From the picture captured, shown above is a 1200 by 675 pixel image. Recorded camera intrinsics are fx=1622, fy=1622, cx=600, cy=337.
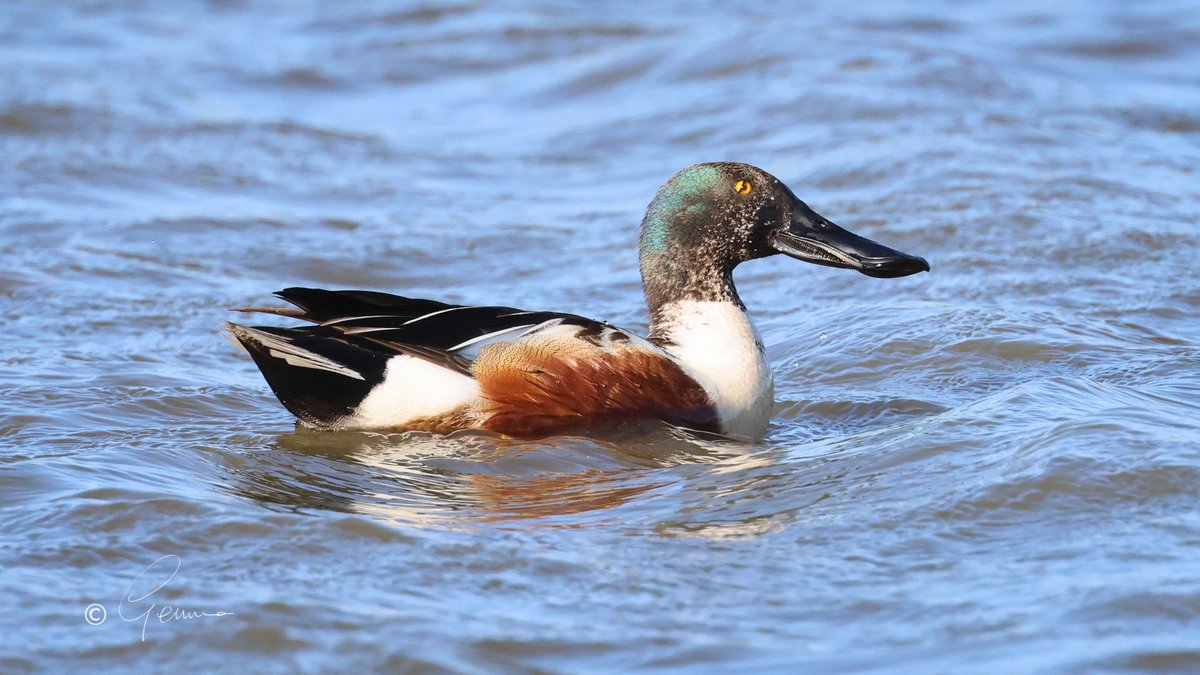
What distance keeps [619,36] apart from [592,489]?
9.51 meters

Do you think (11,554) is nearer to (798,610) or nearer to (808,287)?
(798,610)

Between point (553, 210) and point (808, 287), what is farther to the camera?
point (553, 210)

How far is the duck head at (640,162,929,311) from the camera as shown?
5.87 meters

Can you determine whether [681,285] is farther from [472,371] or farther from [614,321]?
[614,321]

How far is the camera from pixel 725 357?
5.64 meters

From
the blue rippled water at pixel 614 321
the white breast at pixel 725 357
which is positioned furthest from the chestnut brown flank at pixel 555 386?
the white breast at pixel 725 357

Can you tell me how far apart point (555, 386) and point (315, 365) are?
30.9 inches

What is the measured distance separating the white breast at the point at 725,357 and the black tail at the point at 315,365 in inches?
41.9

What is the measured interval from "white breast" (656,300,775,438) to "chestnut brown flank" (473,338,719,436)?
A: 0.29 m

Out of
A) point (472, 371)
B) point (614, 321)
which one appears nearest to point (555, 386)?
point (472, 371)

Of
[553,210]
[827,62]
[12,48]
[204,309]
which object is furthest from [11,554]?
[12,48]

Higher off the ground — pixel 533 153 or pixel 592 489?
pixel 533 153

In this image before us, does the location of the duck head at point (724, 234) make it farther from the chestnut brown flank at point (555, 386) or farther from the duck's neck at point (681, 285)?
the chestnut brown flank at point (555, 386)

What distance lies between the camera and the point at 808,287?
7.92 meters
